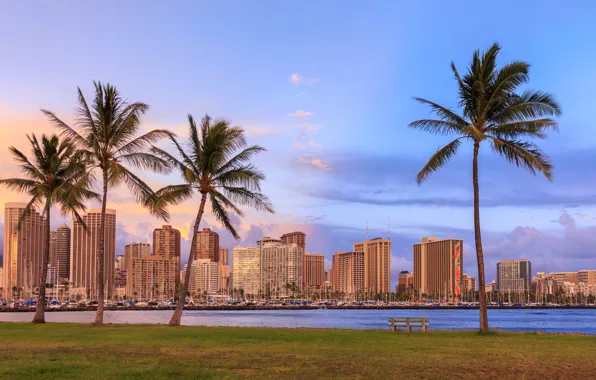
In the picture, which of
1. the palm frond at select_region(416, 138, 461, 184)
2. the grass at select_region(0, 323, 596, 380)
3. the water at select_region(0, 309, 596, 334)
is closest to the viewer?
the grass at select_region(0, 323, 596, 380)

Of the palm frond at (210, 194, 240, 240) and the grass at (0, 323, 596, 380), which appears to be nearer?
the grass at (0, 323, 596, 380)

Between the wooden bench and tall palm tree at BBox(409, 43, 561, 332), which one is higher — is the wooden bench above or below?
below

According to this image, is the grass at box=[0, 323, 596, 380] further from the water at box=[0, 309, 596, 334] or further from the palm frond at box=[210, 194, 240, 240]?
the water at box=[0, 309, 596, 334]

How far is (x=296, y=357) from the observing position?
18547 mm

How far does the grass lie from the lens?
1532 cm

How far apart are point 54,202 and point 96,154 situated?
512cm

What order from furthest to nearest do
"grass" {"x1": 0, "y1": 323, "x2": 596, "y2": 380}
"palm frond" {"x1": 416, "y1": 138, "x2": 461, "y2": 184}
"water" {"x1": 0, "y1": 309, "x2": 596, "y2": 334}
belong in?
"water" {"x1": 0, "y1": 309, "x2": 596, "y2": 334}, "palm frond" {"x1": 416, "y1": 138, "x2": 461, "y2": 184}, "grass" {"x1": 0, "y1": 323, "x2": 596, "y2": 380}

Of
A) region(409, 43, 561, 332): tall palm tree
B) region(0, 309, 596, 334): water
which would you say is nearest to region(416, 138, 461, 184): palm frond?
region(409, 43, 561, 332): tall palm tree

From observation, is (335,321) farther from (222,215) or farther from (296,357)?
(296,357)

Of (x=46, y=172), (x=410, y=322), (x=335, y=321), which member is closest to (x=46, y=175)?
(x=46, y=172)

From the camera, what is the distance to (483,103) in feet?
96.4

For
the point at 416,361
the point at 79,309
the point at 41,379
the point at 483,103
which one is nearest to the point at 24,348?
the point at 41,379

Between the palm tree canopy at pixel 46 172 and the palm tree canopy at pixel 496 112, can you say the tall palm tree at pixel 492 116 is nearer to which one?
the palm tree canopy at pixel 496 112

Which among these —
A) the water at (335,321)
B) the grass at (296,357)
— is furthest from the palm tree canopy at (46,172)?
the water at (335,321)
